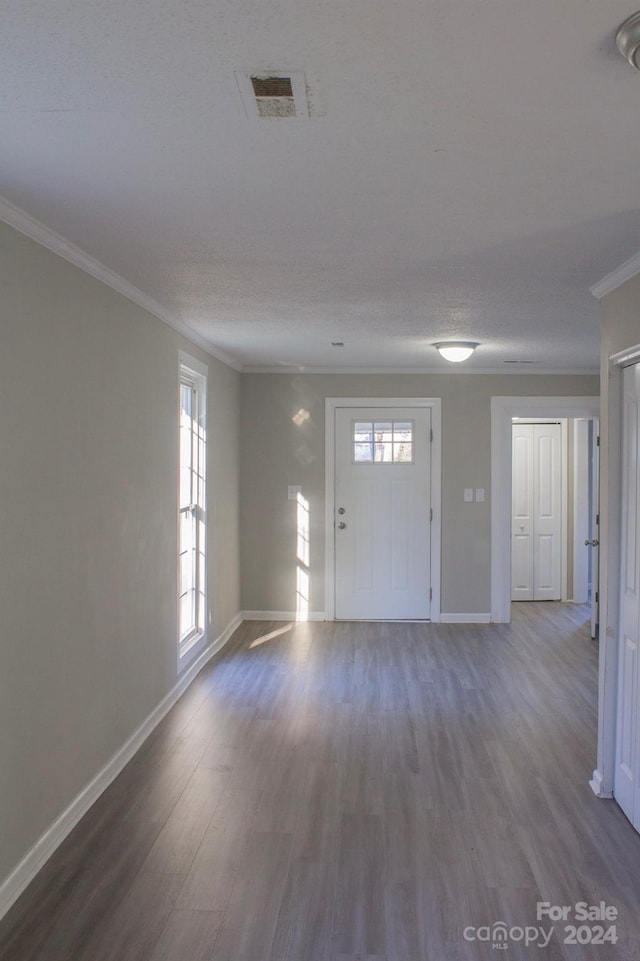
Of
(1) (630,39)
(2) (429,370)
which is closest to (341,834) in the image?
(1) (630,39)

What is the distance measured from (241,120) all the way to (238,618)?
527 cm

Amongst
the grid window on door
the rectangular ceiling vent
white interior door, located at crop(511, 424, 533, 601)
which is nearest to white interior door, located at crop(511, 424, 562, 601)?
white interior door, located at crop(511, 424, 533, 601)

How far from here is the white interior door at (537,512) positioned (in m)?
7.77

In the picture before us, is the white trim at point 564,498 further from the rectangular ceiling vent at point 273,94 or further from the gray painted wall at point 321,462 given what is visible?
the rectangular ceiling vent at point 273,94

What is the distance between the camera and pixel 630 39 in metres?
1.27

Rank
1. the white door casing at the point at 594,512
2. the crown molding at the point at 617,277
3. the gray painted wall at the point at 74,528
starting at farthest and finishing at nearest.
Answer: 1. the white door casing at the point at 594,512
2. the crown molding at the point at 617,277
3. the gray painted wall at the point at 74,528

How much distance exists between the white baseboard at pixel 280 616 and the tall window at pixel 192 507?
4.66 ft

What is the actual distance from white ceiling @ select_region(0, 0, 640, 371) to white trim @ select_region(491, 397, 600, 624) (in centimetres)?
315

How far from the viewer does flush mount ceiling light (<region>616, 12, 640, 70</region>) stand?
1.23 meters

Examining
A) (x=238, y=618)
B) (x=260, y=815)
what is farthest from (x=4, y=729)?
(x=238, y=618)

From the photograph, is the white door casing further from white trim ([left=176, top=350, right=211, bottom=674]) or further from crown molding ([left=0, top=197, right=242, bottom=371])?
crown molding ([left=0, top=197, right=242, bottom=371])

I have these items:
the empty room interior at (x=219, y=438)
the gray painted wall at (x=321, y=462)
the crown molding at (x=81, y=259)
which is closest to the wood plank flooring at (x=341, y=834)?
the empty room interior at (x=219, y=438)

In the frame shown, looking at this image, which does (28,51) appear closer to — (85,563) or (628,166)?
(628,166)

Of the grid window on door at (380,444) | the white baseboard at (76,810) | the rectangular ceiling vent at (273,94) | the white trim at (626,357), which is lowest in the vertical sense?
the white baseboard at (76,810)
